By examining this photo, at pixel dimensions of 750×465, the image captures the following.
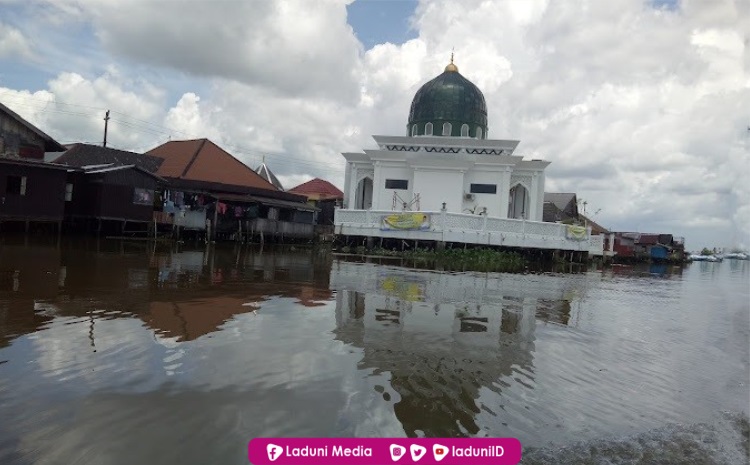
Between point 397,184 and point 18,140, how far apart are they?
19733 mm

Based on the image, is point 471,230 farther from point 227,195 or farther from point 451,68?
point 451,68

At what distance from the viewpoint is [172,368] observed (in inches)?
182

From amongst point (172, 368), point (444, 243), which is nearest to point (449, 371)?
point (172, 368)

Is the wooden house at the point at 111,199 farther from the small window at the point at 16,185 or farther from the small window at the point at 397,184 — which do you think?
the small window at the point at 397,184

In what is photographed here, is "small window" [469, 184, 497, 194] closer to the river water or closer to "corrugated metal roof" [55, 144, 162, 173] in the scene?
"corrugated metal roof" [55, 144, 162, 173]

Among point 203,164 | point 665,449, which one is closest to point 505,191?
point 203,164

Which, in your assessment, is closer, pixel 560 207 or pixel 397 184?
pixel 397 184

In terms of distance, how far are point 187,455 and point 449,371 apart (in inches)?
113

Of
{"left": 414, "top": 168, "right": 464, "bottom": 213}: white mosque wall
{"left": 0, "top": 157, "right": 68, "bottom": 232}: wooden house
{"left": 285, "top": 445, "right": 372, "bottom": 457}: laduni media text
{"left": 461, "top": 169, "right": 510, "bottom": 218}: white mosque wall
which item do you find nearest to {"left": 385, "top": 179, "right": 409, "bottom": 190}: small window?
{"left": 414, "top": 168, "right": 464, "bottom": 213}: white mosque wall

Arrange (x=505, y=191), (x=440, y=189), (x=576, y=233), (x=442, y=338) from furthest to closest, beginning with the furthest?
(x=440, y=189)
(x=505, y=191)
(x=576, y=233)
(x=442, y=338)

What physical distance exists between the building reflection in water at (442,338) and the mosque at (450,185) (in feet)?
40.4

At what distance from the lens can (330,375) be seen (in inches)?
187

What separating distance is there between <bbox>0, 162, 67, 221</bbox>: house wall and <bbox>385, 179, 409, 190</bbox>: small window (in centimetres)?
1751

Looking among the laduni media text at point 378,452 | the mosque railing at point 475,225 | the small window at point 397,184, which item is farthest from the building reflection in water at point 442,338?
the small window at point 397,184
